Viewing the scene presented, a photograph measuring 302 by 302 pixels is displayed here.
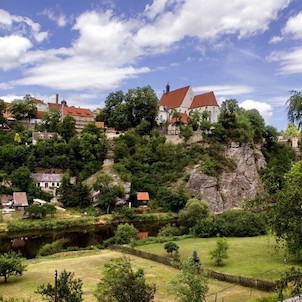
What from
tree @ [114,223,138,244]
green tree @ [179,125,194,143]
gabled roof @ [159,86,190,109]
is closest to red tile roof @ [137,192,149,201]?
green tree @ [179,125,194,143]

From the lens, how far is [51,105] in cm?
9038

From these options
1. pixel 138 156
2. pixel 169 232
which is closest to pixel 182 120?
pixel 138 156

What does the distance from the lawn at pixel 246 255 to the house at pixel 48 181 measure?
1215 inches

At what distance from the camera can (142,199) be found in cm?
6412

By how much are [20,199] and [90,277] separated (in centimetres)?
3400

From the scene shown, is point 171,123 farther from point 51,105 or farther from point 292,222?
point 292,222

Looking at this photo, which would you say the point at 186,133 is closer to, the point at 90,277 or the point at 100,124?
the point at 100,124

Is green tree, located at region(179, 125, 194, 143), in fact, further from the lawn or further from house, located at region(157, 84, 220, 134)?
the lawn

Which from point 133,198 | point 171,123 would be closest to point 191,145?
point 171,123

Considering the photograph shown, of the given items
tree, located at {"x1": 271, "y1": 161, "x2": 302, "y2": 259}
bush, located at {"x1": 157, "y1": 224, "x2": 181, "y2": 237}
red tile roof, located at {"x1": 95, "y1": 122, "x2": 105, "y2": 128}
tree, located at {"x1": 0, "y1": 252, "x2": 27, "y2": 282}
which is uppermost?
Result: red tile roof, located at {"x1": 95, "y1": 122, "x2": 105, "y2": 128}

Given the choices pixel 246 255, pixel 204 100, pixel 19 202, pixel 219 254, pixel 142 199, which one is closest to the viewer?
pixel 219 254

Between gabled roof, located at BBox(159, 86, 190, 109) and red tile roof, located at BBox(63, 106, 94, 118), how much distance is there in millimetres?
18804

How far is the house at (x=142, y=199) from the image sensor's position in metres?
64.1

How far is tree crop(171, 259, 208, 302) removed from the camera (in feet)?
53.6
